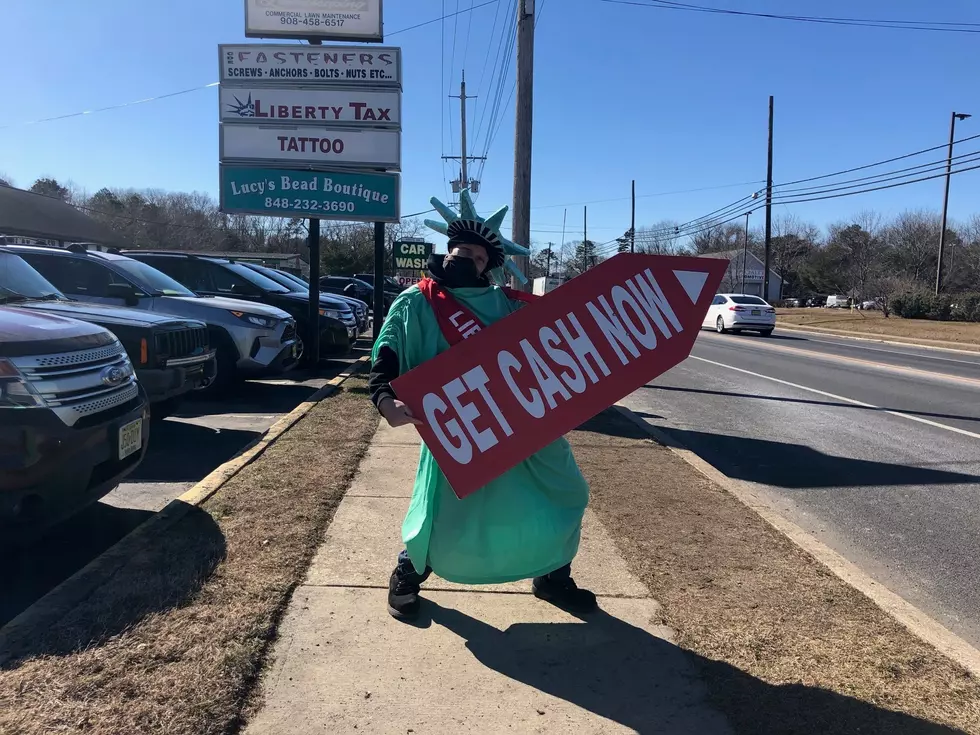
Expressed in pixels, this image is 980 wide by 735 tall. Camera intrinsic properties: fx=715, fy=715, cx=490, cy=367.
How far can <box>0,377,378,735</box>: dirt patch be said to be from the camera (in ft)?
7.93

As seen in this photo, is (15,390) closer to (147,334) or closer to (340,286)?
(147,334)

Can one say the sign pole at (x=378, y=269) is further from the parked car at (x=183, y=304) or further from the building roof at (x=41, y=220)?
the building roof at (x=41, y=220)

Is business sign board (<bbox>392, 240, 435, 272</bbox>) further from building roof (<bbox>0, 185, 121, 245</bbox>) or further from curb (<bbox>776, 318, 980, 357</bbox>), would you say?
curb (<bbox>776, 318, 980, 357</bbox>)

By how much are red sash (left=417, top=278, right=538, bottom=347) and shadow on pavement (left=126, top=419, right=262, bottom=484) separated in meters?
3.33

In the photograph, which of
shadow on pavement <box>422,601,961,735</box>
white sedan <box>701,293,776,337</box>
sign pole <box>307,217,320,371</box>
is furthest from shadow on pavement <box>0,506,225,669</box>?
white sedan <box>701,293,776,337</box>

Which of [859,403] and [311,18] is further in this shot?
[311,18]

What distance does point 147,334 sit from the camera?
6.40 m

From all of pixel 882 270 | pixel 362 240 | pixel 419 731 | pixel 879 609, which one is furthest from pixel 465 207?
pixel 882 270

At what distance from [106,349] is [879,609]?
444 centimetres

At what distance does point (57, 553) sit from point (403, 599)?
2202 mm

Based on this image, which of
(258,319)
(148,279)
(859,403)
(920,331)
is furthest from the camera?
(920,331)

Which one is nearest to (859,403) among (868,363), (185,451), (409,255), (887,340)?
(868,363)

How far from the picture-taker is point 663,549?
13.8ft

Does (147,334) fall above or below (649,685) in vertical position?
above
